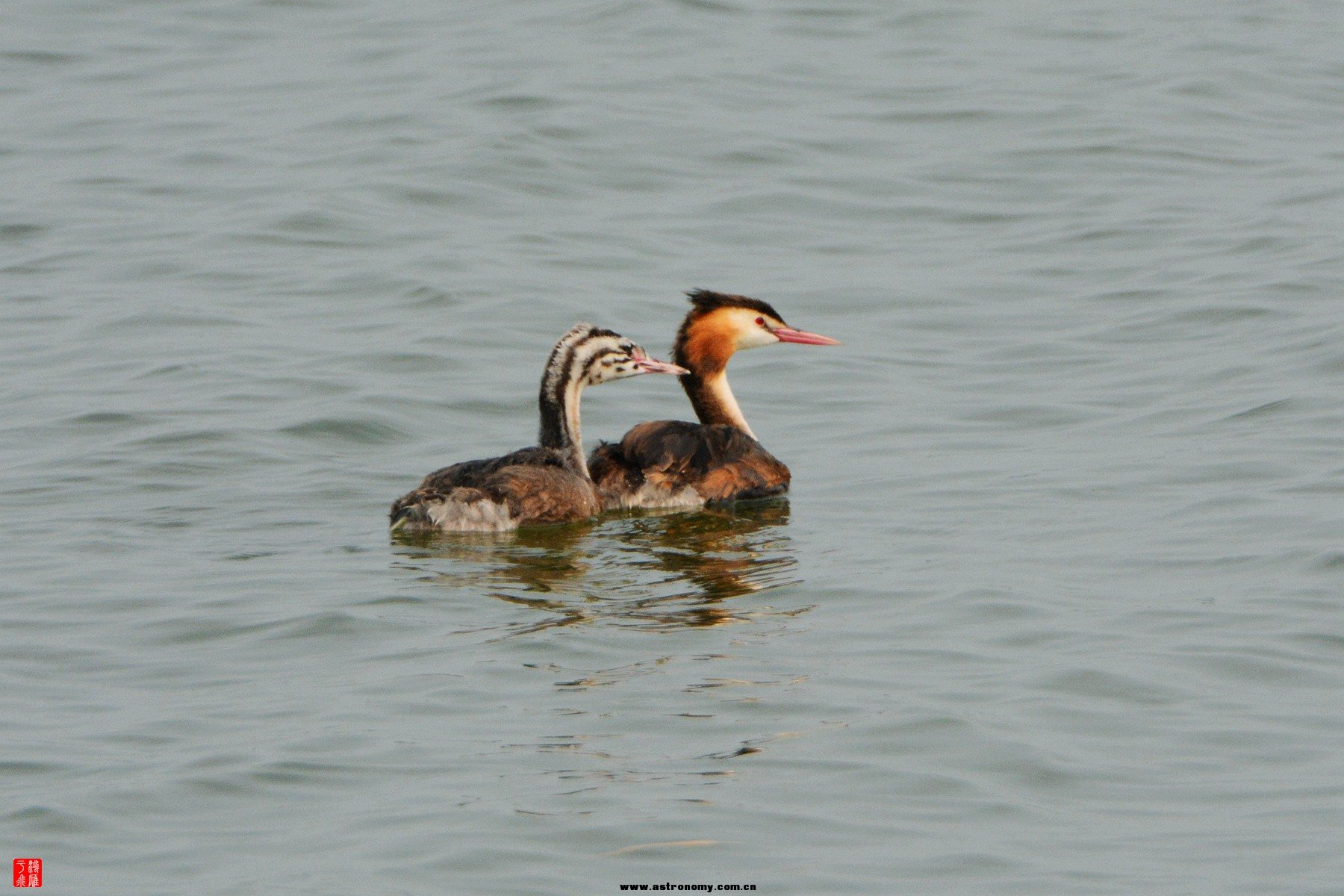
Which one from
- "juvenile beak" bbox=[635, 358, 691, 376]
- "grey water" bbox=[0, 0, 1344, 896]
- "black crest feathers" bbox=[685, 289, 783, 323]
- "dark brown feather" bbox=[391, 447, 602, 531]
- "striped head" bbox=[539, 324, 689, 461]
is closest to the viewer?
"grey water" bbox=[0, 0, 1344, 896]

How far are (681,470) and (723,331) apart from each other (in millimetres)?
1368

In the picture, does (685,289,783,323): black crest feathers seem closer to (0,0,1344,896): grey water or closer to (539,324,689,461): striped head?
(0,0,1344,896): grey water

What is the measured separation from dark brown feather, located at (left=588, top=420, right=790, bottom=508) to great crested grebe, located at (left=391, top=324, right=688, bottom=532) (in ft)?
0.57

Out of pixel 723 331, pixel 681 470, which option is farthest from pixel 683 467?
pixel 723 331

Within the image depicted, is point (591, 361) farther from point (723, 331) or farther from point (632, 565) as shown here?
point (632, 565)

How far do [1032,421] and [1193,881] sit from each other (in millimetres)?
6500

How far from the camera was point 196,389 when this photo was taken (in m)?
12.9

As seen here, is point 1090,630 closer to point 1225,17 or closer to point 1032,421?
point 1032,421

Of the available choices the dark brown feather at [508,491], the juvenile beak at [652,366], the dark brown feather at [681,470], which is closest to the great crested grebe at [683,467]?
the dark brown feather at [681,470]

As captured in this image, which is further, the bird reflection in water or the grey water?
the bird reflection in water

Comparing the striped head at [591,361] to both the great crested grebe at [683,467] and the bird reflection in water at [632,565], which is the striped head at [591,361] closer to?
the great crested grebe at [683,467]

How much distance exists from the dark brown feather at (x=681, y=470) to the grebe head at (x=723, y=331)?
0.97 meters

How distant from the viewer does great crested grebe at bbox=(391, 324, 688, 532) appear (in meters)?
9.88

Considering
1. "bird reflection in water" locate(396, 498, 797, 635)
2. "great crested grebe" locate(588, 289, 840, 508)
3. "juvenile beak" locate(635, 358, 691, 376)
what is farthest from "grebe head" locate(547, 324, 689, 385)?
"bird reflection in water" locate(396, 498, 797, 635)
